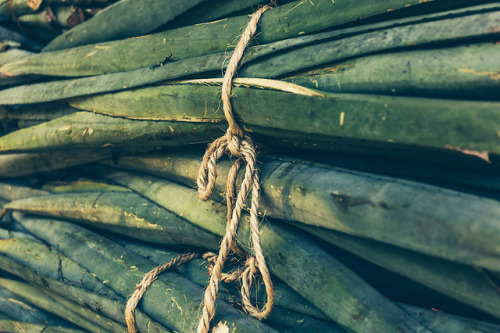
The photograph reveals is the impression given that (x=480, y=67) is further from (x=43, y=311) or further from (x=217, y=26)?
(x=43, y=311)

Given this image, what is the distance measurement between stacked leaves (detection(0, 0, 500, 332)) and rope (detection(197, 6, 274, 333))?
5 centimetres

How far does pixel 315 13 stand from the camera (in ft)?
4.73

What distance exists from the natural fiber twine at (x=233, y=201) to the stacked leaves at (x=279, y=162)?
0.04m

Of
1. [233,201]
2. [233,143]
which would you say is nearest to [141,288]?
[233,201]

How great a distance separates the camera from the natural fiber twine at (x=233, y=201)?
132cm

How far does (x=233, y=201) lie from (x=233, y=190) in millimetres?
54

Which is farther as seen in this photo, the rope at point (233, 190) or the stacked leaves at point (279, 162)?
the rope at point (233, 190)

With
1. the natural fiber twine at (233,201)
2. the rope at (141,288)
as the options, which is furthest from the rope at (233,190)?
the rope at (141,288)

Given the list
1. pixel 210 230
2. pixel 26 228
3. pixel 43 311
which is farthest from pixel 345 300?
pixel 26 228

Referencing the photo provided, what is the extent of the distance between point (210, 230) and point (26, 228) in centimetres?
127

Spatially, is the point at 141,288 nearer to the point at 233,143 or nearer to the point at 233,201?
the point at 233,201

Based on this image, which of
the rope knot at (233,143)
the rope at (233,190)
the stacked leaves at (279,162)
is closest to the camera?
the stacked leaves at (279,162)

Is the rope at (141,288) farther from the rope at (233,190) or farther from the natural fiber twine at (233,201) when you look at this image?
the rope at (233,190)

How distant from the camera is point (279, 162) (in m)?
1.47
